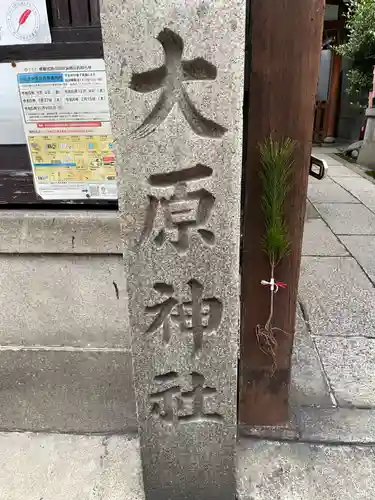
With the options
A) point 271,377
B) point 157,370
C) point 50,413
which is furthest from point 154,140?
point 50,413

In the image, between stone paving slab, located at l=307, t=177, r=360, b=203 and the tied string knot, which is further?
stone paving slab, located at l=307, t=177, r=360, b=203

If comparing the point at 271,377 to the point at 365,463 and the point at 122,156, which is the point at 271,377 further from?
the point at 122,156

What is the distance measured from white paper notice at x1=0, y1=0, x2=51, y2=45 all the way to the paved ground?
219 centimetres

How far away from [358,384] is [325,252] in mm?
2100

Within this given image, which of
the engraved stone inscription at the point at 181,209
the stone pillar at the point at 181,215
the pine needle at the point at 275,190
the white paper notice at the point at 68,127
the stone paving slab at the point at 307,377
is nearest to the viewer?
the stone pillar at the point at 181,215

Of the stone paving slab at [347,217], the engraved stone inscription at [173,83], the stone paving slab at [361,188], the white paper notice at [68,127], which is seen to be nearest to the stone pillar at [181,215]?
the engraved stone inscription at [173,83]

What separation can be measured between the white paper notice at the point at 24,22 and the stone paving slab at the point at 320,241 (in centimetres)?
336

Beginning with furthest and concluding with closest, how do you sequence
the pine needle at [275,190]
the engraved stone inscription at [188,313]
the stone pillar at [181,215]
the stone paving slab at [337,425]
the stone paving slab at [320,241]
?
the stone paving slab at [320,241]
the stone paving slab at [337,425]
the pine needle at [275,190]
the engraved stone inscription at [188,313]
the stone pillar at [181,215]

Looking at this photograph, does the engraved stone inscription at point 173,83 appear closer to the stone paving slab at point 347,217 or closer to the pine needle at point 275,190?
the pine needle at point 275,190

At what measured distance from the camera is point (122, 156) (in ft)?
4.40

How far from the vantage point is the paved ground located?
1880 millimetres

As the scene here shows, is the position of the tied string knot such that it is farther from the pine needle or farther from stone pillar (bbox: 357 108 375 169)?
stone pillar (bbox: 357 108 375 169)

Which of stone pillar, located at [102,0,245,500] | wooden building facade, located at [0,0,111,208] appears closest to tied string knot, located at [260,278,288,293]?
stone pillar, located at [102,0,245,500]

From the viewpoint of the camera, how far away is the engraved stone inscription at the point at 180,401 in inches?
64.2
